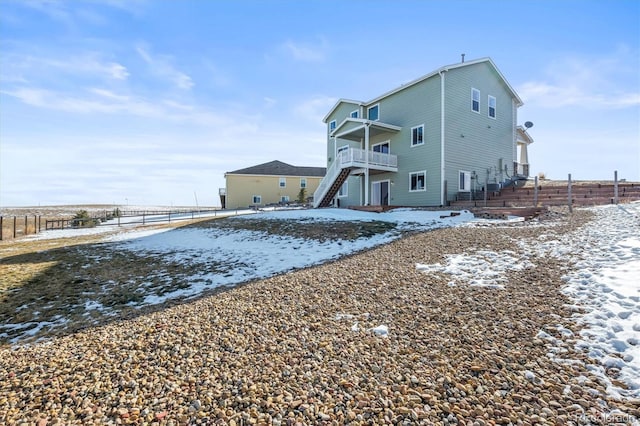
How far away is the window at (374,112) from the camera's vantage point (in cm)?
2121

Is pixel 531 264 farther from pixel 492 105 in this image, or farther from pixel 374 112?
pixel 374 112

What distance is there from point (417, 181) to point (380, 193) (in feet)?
11.0

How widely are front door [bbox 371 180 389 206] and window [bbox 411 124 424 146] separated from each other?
3186 millimetres

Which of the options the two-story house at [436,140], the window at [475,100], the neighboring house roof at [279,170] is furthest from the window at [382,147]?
the neighboring house roof at [279,170]

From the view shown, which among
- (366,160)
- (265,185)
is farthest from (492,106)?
(265,185)

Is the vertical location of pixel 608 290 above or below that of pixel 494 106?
below

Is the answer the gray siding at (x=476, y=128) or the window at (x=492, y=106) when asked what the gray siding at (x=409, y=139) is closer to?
the gray siding at (x=476, y=128)

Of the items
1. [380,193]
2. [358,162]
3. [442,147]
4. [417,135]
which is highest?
[417,135]

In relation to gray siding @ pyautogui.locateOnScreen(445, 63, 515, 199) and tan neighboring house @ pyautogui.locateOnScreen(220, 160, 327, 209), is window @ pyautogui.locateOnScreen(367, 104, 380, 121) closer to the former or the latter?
gray siding @ pyautogui.locateOnScreen(445, 63, 515, 199)

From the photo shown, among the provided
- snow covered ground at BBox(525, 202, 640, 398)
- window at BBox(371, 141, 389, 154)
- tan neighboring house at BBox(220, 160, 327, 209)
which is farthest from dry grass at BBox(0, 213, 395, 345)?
tan neighboring house at BBox(220, 160, 327, 209)

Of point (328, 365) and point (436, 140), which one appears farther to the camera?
point (436, 140)

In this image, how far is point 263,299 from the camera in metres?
5.35

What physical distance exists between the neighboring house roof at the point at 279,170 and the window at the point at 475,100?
23.0 meters

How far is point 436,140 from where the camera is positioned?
17047 millimetres
